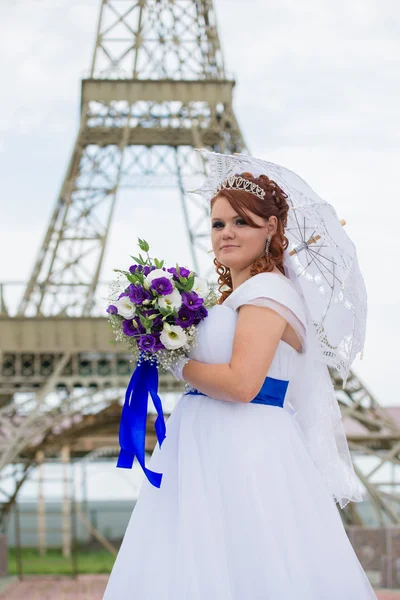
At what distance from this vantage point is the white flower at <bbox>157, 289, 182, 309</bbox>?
9.07 ft

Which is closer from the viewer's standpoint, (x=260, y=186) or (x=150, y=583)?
(x=150, y=583)

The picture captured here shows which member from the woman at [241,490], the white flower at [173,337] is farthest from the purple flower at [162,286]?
the woman at [241,490]

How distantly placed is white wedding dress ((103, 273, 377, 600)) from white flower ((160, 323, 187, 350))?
0.13 m

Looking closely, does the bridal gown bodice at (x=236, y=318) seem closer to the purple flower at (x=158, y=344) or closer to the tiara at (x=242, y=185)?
the purple flower at (x=158, y=344)

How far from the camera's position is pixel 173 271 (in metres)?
2.87

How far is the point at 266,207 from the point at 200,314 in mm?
480

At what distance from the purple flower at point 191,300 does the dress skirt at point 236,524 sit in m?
0.34

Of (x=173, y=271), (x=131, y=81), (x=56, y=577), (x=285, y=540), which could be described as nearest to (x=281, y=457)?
(x=285, y=540)

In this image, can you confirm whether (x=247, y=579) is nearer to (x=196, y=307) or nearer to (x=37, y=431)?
(x=196, y=307)

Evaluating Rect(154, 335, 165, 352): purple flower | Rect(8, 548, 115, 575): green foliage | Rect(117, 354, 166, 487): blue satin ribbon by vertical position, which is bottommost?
Rect(8, 548, 115, 575): green foliage

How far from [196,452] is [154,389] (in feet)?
0.84

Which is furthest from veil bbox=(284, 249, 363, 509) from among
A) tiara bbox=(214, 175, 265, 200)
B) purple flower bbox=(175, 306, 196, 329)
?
purple flower bbox=(175, 306, 196, 329)

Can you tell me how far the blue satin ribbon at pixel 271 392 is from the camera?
9.66ft

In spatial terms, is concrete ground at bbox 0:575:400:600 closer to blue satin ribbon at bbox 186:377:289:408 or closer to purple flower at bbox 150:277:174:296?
blue satin ribbon at bbox 186:377:289:408
